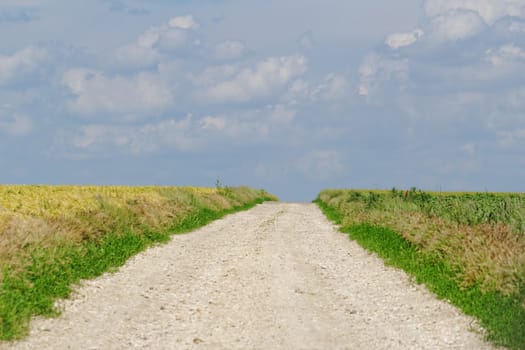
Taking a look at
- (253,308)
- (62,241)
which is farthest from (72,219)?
(253,308)

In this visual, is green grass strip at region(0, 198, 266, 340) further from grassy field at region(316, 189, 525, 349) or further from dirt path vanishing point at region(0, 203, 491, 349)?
grassy field at region(316, 189, 525, 349)

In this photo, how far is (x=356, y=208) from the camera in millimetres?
40750

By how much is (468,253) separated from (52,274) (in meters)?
10.6

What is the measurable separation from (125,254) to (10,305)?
830 centimetres

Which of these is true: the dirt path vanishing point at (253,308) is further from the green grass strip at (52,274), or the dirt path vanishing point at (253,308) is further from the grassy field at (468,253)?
the grassy field at (468,253)

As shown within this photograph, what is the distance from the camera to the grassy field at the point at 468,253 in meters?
14.2

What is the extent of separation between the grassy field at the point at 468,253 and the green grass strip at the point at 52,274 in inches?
347

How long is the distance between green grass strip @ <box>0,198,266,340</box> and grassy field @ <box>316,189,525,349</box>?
8807 mm

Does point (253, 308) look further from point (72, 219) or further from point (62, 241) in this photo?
point (72, 219)

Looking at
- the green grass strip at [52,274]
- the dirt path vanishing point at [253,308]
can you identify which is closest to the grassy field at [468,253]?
the dirt path vanishing point at [253,308]

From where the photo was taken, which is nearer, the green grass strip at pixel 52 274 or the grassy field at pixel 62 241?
the green grass strip at pixel 52 274

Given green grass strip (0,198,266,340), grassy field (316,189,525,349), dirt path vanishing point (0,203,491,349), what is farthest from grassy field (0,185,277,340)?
grassy field (316,189,525,349)

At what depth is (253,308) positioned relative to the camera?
1491 centimetres

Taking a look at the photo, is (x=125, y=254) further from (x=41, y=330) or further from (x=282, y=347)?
(x=282, y=347)
